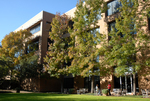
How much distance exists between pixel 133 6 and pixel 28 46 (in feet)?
92.1

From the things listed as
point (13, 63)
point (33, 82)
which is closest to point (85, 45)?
point (13, 63)

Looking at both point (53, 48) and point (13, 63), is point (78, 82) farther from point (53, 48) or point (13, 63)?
point (13, 63)

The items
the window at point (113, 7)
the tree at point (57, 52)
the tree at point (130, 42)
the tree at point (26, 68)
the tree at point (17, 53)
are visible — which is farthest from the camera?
the tree at point (17, 53)

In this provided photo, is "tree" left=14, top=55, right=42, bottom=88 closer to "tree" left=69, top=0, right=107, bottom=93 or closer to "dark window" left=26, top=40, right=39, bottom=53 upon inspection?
"dark window" left=26, top=40, right=39, bottom=53

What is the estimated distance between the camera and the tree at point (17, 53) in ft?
101

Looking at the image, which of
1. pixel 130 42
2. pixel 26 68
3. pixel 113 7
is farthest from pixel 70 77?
pixel 130 42

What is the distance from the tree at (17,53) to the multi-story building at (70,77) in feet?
10.1

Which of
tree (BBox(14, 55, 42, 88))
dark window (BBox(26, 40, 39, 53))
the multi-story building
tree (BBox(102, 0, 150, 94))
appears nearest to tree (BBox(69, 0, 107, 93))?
the multi-story building

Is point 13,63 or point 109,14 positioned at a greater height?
point 109,14

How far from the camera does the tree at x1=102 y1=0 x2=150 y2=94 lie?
18547mm

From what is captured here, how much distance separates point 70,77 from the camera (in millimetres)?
32719

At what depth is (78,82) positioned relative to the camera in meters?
30.1

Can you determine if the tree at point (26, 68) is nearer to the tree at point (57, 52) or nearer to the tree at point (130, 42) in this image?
the tree at point (57, 52)

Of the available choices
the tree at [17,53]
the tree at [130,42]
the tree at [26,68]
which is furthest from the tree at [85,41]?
the tree at [17,53]
